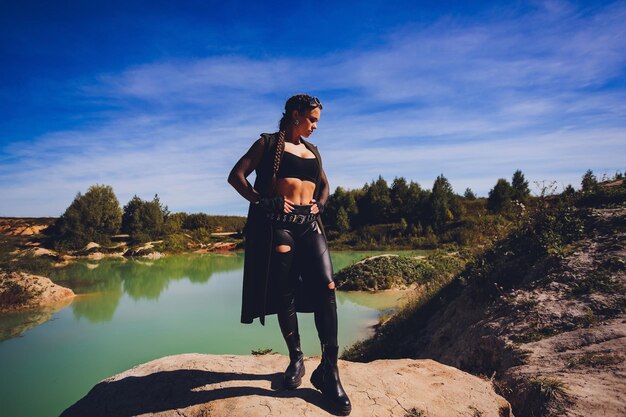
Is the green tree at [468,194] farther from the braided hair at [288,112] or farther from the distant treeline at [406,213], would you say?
the braided hair at [288,112]

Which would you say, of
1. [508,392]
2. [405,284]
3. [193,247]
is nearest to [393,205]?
[193,247]

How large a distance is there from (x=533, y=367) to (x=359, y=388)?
6.50 ft

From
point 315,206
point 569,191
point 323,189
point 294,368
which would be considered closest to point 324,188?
point 323,189

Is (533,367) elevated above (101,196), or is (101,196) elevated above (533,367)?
(101,196)

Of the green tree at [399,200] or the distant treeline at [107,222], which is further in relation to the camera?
the green tree at [399,200]

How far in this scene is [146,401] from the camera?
3145 millimetres

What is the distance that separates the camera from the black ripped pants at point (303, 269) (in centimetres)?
300

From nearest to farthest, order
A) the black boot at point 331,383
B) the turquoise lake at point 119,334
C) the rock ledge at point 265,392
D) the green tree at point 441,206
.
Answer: the black boot at point 331,383
the rock ledge at point 265,392
the turquoise lake at point 119,334
the green tree at point 441,206

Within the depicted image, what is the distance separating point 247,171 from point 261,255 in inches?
30.4

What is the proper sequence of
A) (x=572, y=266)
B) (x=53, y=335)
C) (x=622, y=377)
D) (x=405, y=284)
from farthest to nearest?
(x=405, y=284) < (x=53, y=335) < (x=572, y=266) < (x=622, y=377)

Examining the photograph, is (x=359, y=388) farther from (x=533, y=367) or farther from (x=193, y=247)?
(x=193, y=247)

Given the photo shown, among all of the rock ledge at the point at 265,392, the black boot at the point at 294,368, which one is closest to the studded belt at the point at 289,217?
the black boot at the point at 294,368

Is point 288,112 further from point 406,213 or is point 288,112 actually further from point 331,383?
point 406,213

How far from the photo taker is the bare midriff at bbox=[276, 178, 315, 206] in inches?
124
